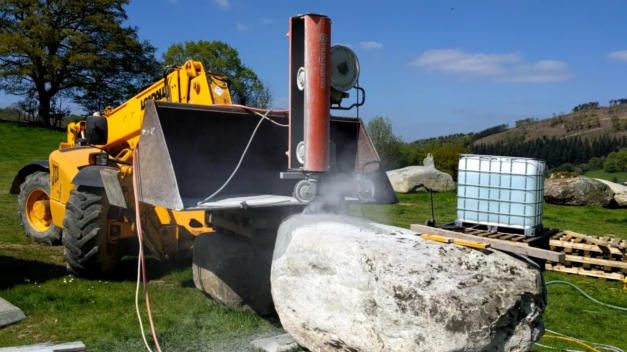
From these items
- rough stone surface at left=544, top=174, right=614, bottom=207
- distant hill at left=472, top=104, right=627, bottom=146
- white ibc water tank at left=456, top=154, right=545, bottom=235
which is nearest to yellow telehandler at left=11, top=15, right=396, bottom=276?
white ibc water tank at left=456, top=154, right=545, bottom=235

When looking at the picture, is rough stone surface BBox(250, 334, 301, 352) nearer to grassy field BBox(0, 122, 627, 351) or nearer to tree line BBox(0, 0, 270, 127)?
grassy field BBox(0, 122, 627, 351)

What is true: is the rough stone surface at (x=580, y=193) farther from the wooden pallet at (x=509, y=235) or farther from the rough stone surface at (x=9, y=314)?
the rough stone surface at (x=9, y=314)

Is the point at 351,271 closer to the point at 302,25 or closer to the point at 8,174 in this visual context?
the point at 302,25

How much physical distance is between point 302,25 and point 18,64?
37300 mm

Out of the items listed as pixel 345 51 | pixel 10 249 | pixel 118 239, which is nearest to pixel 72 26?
pixel 10 249

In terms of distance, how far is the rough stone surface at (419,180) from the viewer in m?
21.0

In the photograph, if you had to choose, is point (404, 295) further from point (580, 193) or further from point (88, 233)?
point (580, 193)

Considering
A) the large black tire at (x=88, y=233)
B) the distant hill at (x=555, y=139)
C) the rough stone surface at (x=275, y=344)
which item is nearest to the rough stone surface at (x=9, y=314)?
the large black tire at (x=88, y=233)

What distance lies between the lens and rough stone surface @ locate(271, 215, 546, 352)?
11.1 ft

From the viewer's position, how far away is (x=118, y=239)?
702 cm

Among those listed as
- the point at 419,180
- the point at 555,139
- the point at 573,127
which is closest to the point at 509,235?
the point at 419,180

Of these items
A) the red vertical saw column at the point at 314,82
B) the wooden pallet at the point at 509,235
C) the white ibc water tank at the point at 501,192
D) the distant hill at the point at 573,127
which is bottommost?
the wooden pallet at the point at 509,235

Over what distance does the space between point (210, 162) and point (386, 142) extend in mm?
27184

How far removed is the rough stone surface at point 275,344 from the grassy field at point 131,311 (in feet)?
0.63
